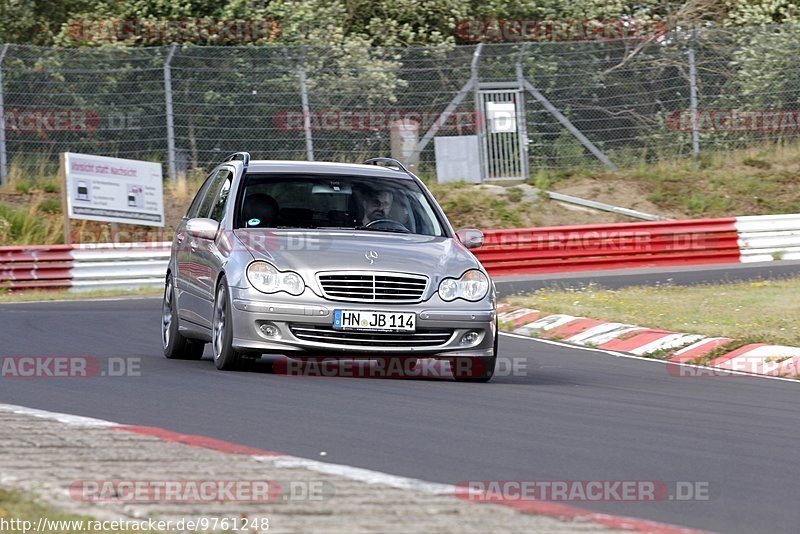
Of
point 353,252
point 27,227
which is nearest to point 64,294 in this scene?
point 27,227

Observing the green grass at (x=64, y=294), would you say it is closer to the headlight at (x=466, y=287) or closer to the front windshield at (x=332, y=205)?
the front windshield at (x=332, y=205)

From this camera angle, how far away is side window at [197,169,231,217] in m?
11.8

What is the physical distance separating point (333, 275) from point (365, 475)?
4195mm

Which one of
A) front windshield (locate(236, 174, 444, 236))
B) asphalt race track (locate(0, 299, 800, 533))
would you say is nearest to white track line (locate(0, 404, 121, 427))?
asphalt race track (locate(0, 299, 800, 533))

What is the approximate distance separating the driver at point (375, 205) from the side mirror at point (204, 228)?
1.12m

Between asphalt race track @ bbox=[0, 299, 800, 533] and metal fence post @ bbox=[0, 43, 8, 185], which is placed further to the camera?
metal fence post @ bbox=[0, 43, 8, 185]

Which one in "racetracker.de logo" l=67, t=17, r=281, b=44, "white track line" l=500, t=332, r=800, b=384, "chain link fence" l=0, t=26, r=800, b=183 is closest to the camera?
"white track line" l=500, t=332, r=800, b=384

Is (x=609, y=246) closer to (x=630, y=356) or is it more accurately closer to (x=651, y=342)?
(x=651, y=342)

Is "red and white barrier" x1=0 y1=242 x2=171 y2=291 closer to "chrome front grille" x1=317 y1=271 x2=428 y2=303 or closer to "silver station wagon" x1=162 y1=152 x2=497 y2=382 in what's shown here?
"silver station wagon" x1=162 y1=152 x2=497 y2=382

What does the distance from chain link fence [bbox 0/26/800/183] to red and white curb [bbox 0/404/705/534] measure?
739 inches

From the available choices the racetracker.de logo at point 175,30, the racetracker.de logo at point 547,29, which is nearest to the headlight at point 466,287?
the racetracker.de logo at point 175,30

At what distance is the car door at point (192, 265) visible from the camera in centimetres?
1108

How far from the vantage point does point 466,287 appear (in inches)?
402

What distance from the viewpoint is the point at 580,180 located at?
96.3 feet
